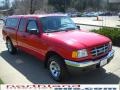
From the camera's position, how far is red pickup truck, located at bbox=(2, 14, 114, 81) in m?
6.01

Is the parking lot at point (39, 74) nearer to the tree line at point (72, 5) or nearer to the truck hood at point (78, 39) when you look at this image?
the truck hood at point (78, 39)

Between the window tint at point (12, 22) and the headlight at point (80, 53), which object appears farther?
the window tint at point (12, 22)

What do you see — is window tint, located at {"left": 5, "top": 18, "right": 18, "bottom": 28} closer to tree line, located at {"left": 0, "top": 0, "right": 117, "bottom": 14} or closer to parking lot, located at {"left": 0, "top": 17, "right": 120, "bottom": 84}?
parking lot, located at {"left": 0, "top": 17, "right": 120, "bottom": 84}

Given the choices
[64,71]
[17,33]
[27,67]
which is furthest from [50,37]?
[17,33]

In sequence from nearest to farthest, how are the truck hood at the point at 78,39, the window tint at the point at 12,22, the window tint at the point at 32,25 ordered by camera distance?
the truck hood at the point at 78,39, the window tint at the point at 32,25, the window tint at the point at 12,22

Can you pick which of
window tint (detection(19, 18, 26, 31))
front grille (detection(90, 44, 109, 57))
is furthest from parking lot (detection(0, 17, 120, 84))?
window tint (detection(19, 18, 26, 31))

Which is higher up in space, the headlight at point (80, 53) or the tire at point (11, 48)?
the headlight at point (80, 53)

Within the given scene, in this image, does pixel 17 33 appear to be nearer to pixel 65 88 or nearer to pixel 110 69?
pixel 110 69

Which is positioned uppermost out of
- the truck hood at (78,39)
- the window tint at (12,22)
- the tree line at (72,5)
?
the window tint at (12,22)

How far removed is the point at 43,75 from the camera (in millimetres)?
7273

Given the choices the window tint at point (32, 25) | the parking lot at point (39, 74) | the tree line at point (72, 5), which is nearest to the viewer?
the parking lot at point (39, 74)

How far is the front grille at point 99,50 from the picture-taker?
618cm

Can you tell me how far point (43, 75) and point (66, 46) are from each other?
5.38 feet

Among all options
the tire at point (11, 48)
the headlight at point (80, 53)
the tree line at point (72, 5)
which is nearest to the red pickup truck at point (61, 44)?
the headlight at point (80, 53)
